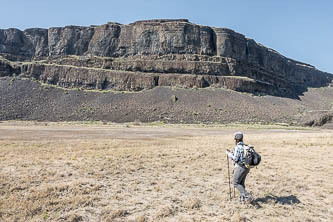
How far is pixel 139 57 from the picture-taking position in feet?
333

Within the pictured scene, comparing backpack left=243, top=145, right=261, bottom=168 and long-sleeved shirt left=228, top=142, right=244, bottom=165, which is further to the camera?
long-sleeved shirt left=228, top=142, right=244, bottom=165

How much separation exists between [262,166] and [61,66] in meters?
94.1

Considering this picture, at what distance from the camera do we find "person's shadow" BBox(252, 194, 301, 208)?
790cm

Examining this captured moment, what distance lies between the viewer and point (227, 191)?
9.03 metres

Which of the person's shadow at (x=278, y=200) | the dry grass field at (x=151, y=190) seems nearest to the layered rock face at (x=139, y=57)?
the dry grass field at (x=151, y=190)

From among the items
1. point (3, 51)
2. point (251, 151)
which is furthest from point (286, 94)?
point (3, 51)

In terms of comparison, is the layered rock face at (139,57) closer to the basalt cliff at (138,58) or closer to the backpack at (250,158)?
the basalt cliff at (138,58)

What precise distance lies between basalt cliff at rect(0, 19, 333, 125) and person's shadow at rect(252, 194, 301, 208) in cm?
8058

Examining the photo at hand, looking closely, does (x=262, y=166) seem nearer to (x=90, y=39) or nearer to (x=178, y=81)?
(x=178, y=81)

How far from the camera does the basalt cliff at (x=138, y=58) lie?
90.2m

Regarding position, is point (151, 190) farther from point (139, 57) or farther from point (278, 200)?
point (139, 57)

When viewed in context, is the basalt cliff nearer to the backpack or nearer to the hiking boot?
the hiking boot

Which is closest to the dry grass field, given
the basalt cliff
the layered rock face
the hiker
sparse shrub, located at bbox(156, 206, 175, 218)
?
sparse shrub, located at bbox(156, 206, 175, 218)

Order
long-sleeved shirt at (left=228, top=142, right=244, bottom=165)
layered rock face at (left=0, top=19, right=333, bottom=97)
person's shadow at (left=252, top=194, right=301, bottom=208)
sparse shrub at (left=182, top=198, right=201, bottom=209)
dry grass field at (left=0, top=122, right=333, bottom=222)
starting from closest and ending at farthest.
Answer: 1. dry grass field at (left=0, top=122, right=333, bottom=222)
2. long-sleeved shirt at (left=228, top=142, right=244, bottom=165)
3. sparse shrub at (left=182, top=198, right=201, bottom=209)
4. person's shadow at (left=252, top=194, right=301, bottom=208)
5. layered rock face at (left=0, top=19, right=333, bottom=97)
